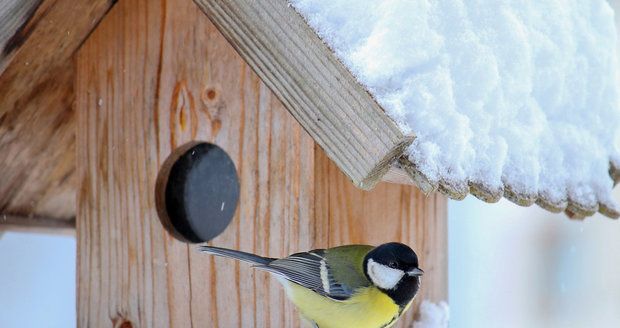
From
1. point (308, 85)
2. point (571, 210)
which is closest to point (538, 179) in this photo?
point (571, 210)

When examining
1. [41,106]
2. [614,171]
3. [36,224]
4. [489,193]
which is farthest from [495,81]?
[36,224]

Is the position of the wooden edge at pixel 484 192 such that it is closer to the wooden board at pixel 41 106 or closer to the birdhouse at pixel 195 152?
the birdhouse at pixel 195 152

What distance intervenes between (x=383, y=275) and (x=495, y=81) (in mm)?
492

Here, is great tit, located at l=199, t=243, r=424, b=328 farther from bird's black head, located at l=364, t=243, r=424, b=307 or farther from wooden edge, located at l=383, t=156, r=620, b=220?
wooden edge, located at l=383, t=156, r=620, b=220

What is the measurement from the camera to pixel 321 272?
2.11m

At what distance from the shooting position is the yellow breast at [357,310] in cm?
210

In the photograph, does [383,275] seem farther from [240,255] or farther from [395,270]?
[240,255]

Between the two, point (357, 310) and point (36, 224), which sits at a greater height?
point (36, 224)

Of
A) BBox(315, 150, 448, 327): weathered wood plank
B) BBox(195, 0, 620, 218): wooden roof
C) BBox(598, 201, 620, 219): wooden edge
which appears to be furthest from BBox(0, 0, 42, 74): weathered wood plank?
BBox(598, 201, 620, 219): wooden edge

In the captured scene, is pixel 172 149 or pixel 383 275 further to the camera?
pixel 172 149

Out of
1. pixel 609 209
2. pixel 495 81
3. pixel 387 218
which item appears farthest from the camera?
pixel 609 209

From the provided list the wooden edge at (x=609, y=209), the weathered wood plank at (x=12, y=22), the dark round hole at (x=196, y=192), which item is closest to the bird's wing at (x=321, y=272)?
the dark round hole at (x=196, y=192)

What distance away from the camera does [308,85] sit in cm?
188

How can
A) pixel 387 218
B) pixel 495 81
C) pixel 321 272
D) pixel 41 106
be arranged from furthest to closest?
pixel 41 106 < pixel 387 218 < pixel 321 272 < pixel 495 81
